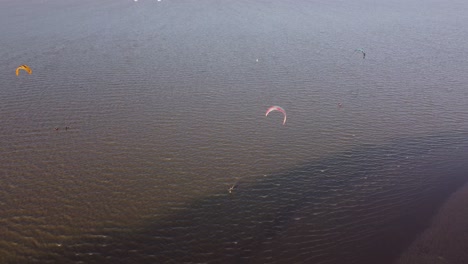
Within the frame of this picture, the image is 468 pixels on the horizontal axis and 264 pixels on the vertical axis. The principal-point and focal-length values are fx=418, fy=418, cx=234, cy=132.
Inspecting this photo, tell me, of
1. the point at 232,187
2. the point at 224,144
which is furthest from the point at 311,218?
the point at 224,144

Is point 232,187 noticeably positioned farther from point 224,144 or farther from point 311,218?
point 224,144

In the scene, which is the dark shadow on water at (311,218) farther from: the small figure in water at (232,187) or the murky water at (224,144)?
the small figure in water at (232,187)

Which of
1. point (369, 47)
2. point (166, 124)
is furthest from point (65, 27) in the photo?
point (369, 47)

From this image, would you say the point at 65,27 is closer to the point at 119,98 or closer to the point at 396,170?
the point at 119,98

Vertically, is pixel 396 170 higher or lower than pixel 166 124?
lower

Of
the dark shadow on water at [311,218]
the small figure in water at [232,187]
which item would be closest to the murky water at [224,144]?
the dark shadow on water at [311,218]

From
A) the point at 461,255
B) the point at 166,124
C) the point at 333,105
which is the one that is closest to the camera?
the point at 461,255

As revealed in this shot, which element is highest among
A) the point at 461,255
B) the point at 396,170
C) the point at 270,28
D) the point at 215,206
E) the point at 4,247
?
the point at 270,28
